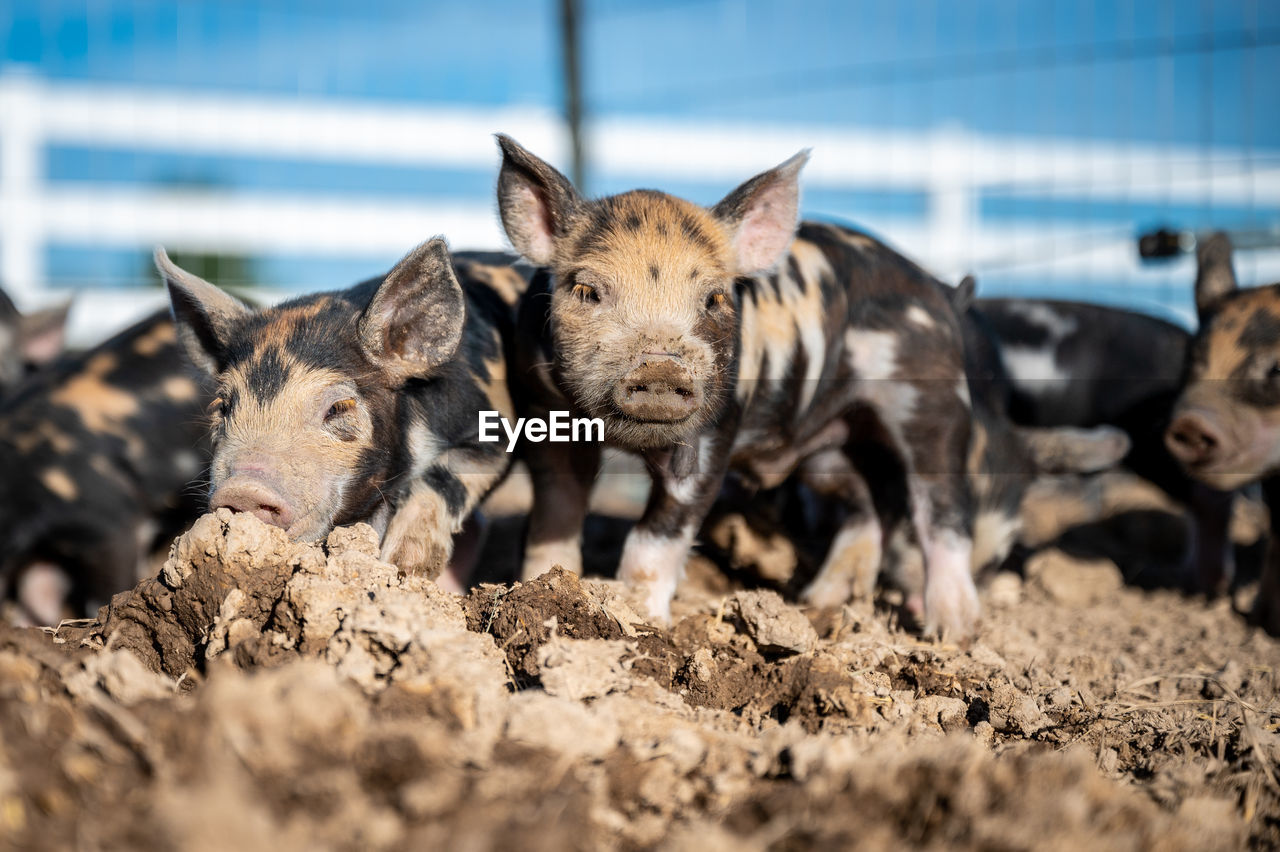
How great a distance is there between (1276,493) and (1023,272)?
360 cm

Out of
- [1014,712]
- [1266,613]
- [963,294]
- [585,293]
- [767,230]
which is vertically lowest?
[1266,613]

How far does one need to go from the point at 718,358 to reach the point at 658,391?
0.40m

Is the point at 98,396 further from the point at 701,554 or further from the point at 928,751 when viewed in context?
the point at 928,751

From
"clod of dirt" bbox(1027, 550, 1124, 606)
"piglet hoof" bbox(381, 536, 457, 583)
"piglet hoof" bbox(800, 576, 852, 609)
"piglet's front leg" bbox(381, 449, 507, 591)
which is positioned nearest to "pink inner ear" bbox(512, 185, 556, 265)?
"piglet's front leg" bbox(381, 449, 507, 591)

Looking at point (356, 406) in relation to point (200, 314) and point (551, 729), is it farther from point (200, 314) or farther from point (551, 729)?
point (551, 729)

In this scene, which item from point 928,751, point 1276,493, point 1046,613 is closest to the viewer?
point 928,751

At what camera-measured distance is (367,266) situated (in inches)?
516

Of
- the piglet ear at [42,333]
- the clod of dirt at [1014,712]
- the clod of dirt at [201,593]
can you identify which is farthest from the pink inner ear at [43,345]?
the clod of dirt at [1014,712]

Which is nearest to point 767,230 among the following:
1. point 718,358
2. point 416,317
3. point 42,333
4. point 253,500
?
point 718,358

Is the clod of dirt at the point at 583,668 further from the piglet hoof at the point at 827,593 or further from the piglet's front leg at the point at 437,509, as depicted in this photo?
the piglet hoof at the point at 827,593

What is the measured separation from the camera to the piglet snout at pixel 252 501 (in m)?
2.91

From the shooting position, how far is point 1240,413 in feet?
16.5

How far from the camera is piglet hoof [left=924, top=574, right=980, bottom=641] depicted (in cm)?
409

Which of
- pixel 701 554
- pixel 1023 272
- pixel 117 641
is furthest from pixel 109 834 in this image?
pixel 1023 272
